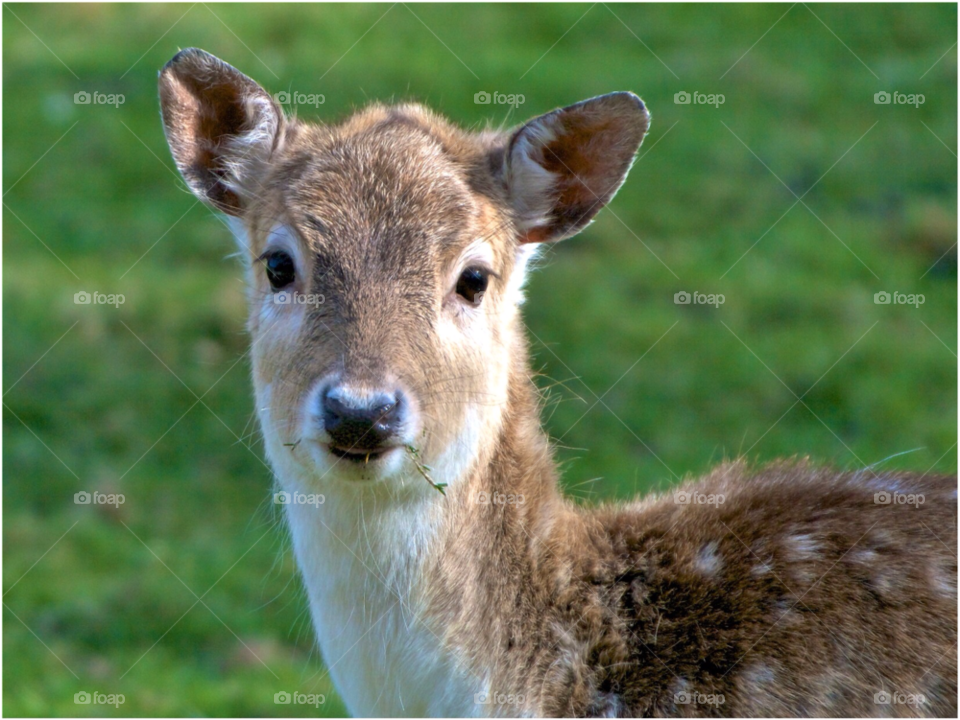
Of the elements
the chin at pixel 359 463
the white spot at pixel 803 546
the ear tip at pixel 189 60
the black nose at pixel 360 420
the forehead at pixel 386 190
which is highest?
the ear tip at pixel 189 60

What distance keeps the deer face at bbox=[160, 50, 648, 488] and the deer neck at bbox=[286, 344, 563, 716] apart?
15cm

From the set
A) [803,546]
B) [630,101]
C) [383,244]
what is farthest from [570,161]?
[803,546]

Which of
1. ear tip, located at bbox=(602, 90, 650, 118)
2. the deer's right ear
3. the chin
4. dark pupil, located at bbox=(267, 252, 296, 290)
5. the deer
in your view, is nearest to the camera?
the chin

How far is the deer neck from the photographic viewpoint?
14.8 ft

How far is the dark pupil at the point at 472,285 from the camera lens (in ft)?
15.6

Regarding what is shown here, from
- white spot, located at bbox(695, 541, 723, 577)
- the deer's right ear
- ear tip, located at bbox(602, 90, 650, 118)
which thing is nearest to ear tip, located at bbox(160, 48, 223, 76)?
the deer's right ear

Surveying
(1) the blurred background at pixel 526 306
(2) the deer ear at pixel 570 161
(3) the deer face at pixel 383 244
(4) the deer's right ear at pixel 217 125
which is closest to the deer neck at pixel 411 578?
(3) the deer face at pixel 383 244

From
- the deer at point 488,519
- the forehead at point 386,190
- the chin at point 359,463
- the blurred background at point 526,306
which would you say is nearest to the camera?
the chin at point 359,463

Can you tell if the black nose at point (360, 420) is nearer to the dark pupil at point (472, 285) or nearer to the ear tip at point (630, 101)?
the dark pupil at point (472, 285)

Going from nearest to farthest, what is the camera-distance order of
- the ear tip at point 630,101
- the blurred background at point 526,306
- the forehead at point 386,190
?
1. the forehead at point 386,190
2. the ear tip at point 630,101
3. the blurred background at point 526,306

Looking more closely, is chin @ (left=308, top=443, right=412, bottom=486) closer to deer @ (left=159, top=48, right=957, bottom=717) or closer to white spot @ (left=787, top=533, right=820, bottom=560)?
deer @ (left=159, top=48, right=957, bottom=717)

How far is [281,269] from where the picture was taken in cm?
474

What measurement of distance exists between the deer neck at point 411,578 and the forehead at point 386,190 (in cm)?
92

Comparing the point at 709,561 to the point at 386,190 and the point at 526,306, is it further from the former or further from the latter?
the point at 526,306
